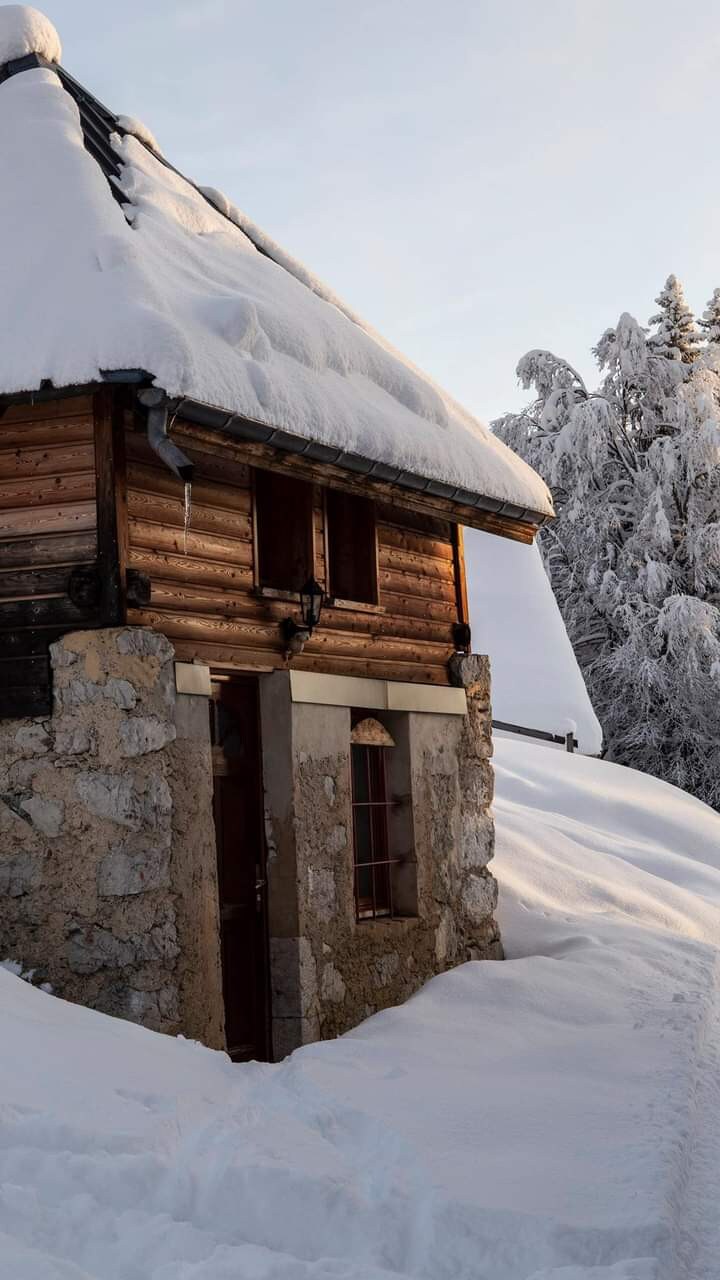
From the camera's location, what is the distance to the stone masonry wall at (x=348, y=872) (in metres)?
7.59

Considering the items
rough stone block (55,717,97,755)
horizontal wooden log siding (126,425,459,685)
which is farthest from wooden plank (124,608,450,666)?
rough stone block (55,717,97,755)

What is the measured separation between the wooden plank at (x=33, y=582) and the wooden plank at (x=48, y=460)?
0.36 metres

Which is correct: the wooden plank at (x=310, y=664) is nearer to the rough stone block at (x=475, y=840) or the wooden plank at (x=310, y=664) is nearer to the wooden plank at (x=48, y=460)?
the wooden plank at (x=48, y=460)

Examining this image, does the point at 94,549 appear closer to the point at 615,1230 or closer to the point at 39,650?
the point at 39,650

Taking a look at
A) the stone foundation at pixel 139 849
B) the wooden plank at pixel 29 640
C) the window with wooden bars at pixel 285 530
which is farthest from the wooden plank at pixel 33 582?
the window with wooden bars at pixel 285 530

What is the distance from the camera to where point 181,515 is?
23.6 ft

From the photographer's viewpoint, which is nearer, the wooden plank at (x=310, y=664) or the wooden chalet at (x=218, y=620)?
the wooden chalet at (x=218, y=620)

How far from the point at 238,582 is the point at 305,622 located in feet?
1.78

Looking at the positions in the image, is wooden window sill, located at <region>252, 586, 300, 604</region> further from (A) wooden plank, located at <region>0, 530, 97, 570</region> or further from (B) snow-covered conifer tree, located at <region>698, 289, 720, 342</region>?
(B) snow-covered conifer tree, located at <region>698, 289, 720, 342</region>

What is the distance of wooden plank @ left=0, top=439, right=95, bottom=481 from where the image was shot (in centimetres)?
674

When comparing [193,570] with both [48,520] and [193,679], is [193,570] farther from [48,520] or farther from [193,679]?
[48,520]

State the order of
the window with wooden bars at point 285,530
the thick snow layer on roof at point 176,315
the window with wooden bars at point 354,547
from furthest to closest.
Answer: the window with wooden bars at point 354,547 → the window with wooden bars at point 285,530 → the thick snow layer on roof at point 176,315

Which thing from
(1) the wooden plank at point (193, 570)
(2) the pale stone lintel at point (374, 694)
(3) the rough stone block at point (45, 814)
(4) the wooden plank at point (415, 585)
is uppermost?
(4) the wooden plank at point (415, 585)

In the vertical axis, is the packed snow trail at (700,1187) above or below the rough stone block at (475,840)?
below
